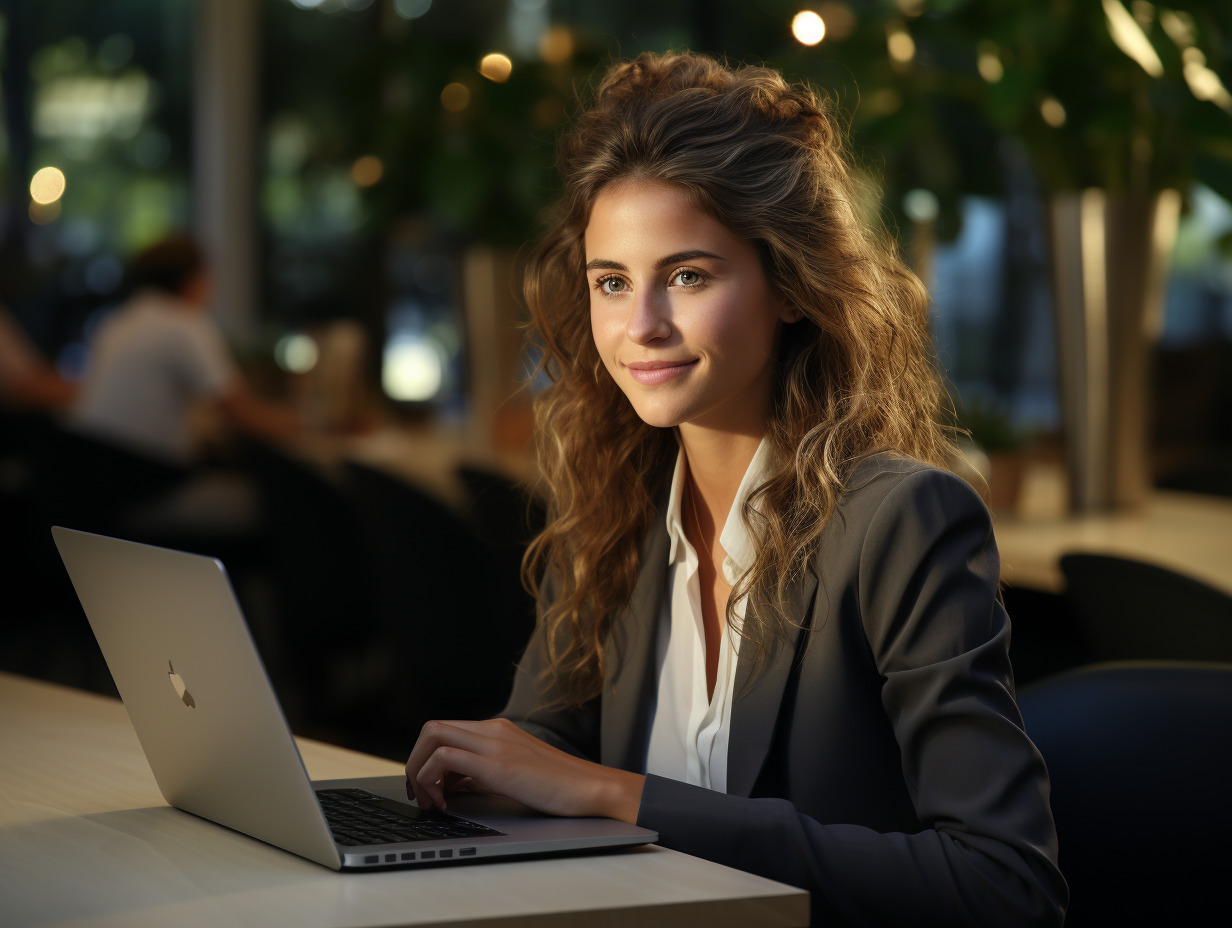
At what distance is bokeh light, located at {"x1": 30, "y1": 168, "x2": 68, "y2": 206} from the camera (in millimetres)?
6977

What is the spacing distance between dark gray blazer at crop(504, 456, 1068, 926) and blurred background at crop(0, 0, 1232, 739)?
48cm

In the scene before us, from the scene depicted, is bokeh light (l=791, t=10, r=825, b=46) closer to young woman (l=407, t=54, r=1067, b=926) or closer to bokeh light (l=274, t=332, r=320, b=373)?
young woman (l=407, t=54, r=1067, b=926)

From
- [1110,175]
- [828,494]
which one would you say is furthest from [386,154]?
[828,494]

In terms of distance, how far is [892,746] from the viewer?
1.25 m

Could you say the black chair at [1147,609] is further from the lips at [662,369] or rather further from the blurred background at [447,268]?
the lips at [662,369]

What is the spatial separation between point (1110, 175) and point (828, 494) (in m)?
1.91

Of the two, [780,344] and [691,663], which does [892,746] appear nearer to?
[691,663]

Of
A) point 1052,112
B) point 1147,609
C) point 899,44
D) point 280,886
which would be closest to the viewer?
point 280,886

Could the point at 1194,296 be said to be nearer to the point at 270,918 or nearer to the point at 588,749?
the point at 588,749

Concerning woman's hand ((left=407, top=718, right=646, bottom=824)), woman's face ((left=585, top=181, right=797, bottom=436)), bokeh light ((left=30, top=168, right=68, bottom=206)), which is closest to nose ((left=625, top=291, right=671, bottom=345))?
woman's face ((left=585, top=181, right=797, bottom=436))

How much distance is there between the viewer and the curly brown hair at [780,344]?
1.32 m

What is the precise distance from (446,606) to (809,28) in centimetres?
154

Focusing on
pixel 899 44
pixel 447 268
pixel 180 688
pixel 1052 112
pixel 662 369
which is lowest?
pixel 180 688

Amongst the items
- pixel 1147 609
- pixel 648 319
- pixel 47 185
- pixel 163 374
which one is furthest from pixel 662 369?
pixel 47 185
